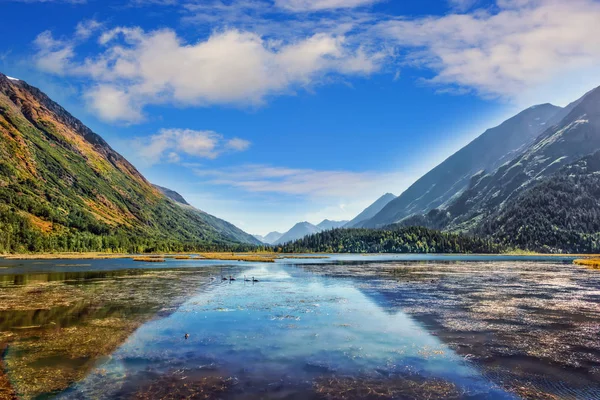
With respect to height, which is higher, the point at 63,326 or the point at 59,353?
the point at 63,326

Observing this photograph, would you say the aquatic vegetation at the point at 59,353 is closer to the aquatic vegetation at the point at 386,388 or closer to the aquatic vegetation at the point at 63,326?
the aquatic vegetation at the point at 63,326

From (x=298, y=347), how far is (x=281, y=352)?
2019mm

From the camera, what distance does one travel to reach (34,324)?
38344 mm

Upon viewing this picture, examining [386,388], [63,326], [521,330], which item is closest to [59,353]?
[63,326]

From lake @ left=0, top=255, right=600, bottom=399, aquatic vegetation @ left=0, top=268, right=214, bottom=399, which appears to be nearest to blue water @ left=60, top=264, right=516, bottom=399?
lake @ left=0, top=255, right=600, bottom=399

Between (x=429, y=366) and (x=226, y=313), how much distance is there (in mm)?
27148

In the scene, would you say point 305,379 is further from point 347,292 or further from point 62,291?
point 62,291

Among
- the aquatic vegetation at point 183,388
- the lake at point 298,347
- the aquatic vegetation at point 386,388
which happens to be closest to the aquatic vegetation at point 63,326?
the lake at point 298,347

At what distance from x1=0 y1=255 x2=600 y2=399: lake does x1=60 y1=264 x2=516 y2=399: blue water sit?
0.12 meters

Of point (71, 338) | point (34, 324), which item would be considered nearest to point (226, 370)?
A: point (71, 338)

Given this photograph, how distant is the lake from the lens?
22172 mm

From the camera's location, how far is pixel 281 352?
2977 cm

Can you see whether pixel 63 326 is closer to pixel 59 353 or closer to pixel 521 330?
pixel 59 353

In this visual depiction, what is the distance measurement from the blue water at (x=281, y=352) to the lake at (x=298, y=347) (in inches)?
4.8
